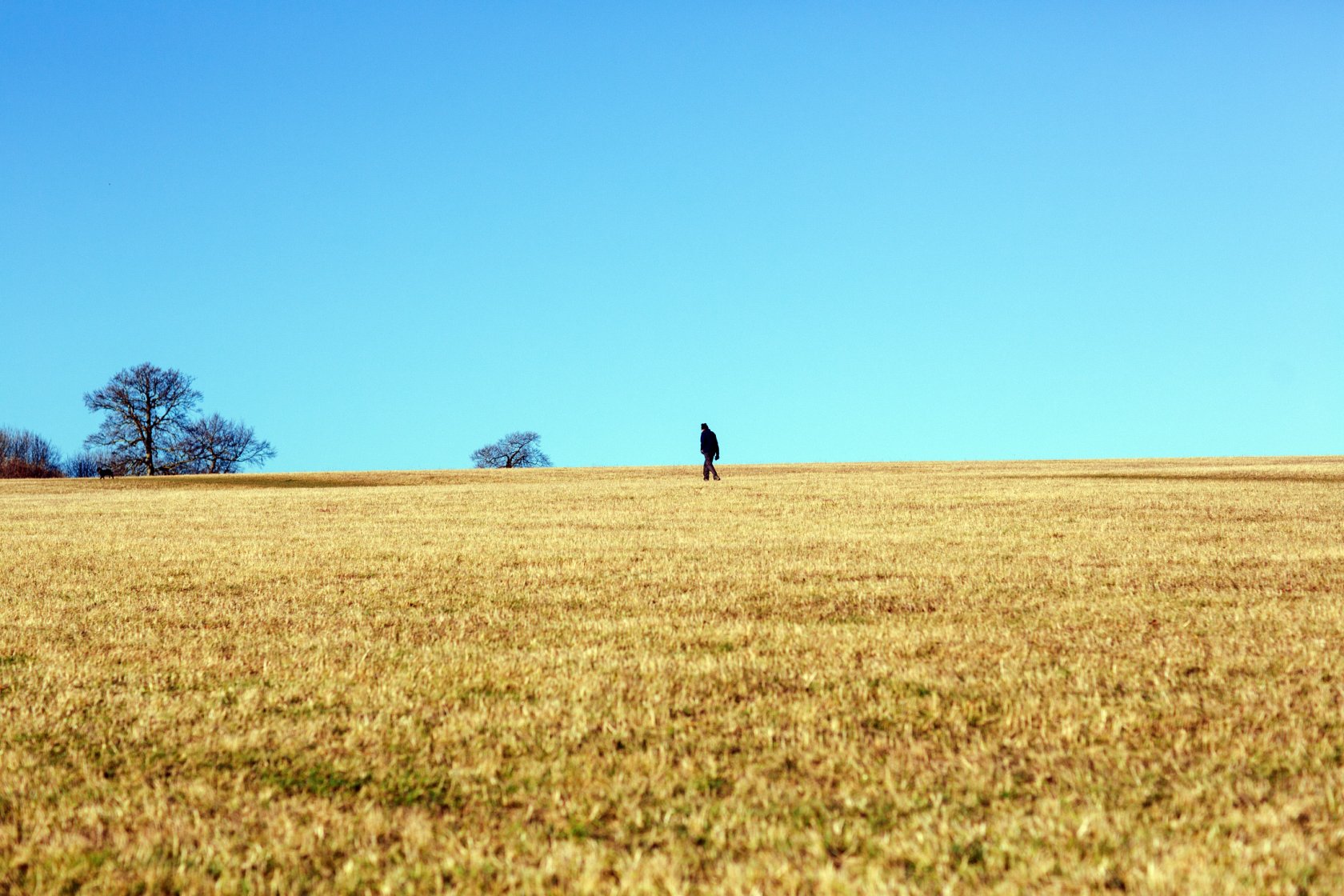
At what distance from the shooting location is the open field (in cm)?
456

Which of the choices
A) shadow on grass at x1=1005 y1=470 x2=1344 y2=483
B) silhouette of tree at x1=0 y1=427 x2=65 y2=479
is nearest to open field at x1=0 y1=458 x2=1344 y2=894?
shadow on grass at x1=1005 y1=470 x2=1344 y2=483

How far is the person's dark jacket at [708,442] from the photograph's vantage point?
42656mm

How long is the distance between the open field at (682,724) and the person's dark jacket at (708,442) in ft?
88.7

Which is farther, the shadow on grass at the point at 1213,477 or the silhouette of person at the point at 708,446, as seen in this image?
the silhouette of person at the point at 708,446

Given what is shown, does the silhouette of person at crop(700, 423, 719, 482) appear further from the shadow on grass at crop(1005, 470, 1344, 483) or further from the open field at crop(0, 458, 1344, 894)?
the open field at crop(0, 458, 1344, 894)

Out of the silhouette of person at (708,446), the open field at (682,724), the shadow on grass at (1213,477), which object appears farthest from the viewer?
the silhouette of person at (708,446)

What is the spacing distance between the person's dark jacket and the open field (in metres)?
27.0

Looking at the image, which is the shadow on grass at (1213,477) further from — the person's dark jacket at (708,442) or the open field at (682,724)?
the open field at (682,724)

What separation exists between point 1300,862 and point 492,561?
41.2ft

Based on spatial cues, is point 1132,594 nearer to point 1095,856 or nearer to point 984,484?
point 1095,856

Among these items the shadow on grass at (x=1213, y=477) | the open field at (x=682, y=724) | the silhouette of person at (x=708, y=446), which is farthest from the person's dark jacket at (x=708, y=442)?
the open field at (x=682, y=724)

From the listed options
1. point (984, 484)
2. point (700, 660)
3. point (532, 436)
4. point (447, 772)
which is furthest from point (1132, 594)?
point (532, 436)

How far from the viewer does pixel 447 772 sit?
5.71 metres

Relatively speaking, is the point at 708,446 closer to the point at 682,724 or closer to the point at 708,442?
the point at 708,442
